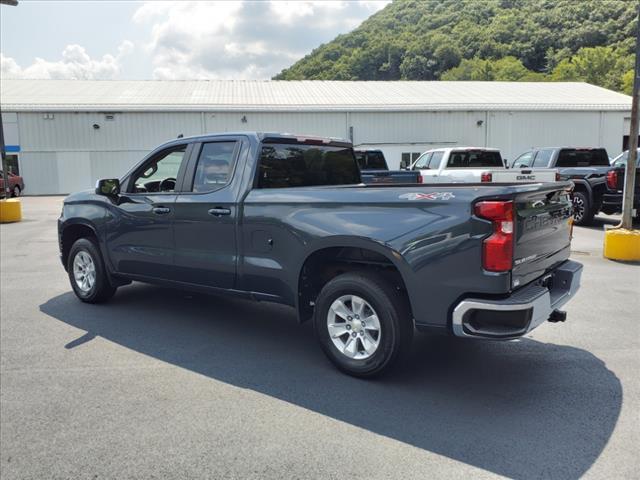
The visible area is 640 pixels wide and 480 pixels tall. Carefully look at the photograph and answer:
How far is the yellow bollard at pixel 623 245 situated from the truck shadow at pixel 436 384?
15.7ft

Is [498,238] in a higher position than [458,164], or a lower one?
lower

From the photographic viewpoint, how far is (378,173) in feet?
38.6

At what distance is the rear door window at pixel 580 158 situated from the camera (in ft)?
45.7

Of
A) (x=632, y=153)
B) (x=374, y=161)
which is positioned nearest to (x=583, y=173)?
(x=632, y=153)

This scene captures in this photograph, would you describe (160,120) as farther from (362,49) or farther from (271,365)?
(362,49)

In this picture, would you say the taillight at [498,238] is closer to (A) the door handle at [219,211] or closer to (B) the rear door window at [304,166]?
(B) the rear door window at [304,166]

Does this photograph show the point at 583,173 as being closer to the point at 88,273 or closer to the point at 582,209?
the point at 582,209

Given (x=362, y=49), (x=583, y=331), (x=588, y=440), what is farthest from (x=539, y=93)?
(x=362, y=49)

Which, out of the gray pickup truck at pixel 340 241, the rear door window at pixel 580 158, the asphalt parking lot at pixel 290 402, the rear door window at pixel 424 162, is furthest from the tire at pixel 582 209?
the gray pickup truck at pixel 340 241

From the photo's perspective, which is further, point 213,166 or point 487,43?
point 487,43

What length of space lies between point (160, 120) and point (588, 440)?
96.1 ft

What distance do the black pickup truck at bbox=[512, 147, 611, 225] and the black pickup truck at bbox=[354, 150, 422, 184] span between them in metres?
3.79

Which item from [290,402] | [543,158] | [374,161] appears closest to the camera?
[290,402]

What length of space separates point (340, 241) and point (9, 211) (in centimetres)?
1525
